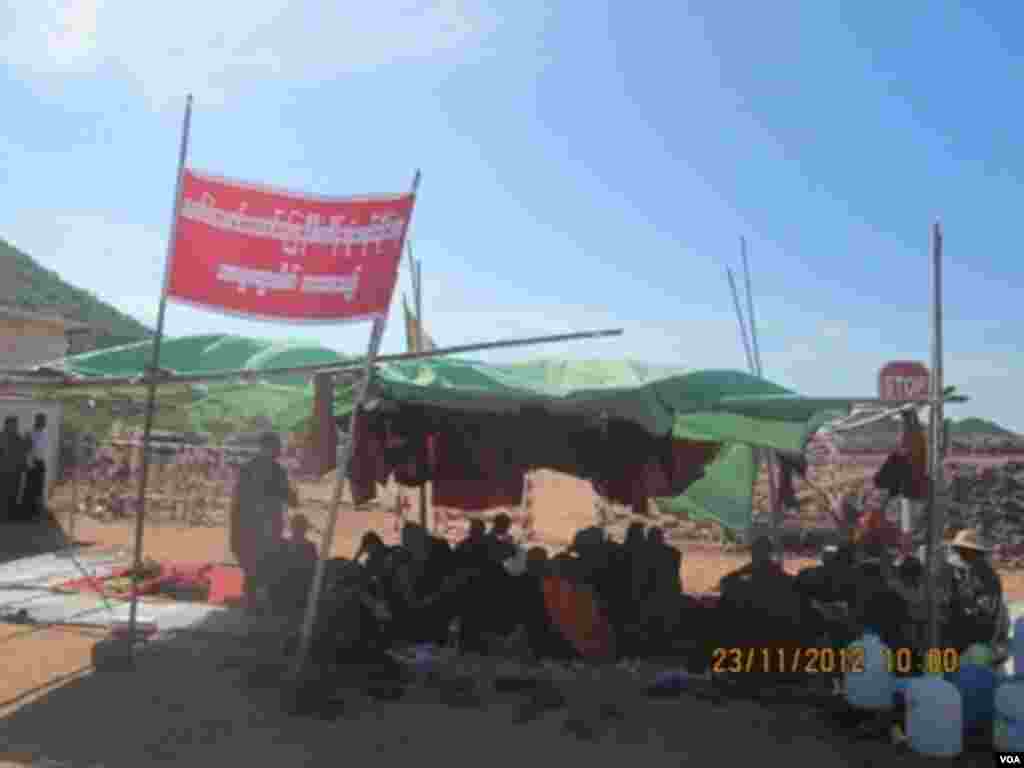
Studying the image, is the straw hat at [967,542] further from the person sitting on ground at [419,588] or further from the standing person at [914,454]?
the person sitting on ground at [419,588]

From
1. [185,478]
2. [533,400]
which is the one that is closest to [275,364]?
[533,400]

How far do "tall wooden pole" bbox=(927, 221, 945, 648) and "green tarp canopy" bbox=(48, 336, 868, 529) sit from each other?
0.65 metres

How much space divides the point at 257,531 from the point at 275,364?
173 cm

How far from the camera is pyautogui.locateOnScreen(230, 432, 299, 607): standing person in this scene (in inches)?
330

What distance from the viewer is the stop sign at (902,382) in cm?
642

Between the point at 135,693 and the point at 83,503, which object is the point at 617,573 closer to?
the point at 135,693

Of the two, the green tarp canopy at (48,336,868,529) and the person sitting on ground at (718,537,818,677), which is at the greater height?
the green tarp canopy at (48,336,868,529)

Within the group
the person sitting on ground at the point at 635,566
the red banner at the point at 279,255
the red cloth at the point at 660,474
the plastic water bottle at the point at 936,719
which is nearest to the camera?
the plastic water bottle at the point at 936,719

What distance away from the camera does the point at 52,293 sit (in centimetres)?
4062

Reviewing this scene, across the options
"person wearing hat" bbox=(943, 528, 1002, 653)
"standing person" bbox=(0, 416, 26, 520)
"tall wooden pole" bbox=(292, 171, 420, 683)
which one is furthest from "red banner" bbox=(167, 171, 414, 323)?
"standing person" bbox=(0, 416, 26, 520)

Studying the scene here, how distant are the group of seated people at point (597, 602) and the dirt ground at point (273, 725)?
74 centimetres

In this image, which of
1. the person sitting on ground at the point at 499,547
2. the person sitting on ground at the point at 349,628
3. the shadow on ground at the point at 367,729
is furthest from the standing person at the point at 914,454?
the person sitting on ground at the point at 349,628

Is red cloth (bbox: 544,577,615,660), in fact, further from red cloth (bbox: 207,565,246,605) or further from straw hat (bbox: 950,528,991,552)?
red cloth (bbox: 207,565,246,605)

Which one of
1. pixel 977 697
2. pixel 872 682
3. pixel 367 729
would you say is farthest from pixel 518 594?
pixel 977 697
